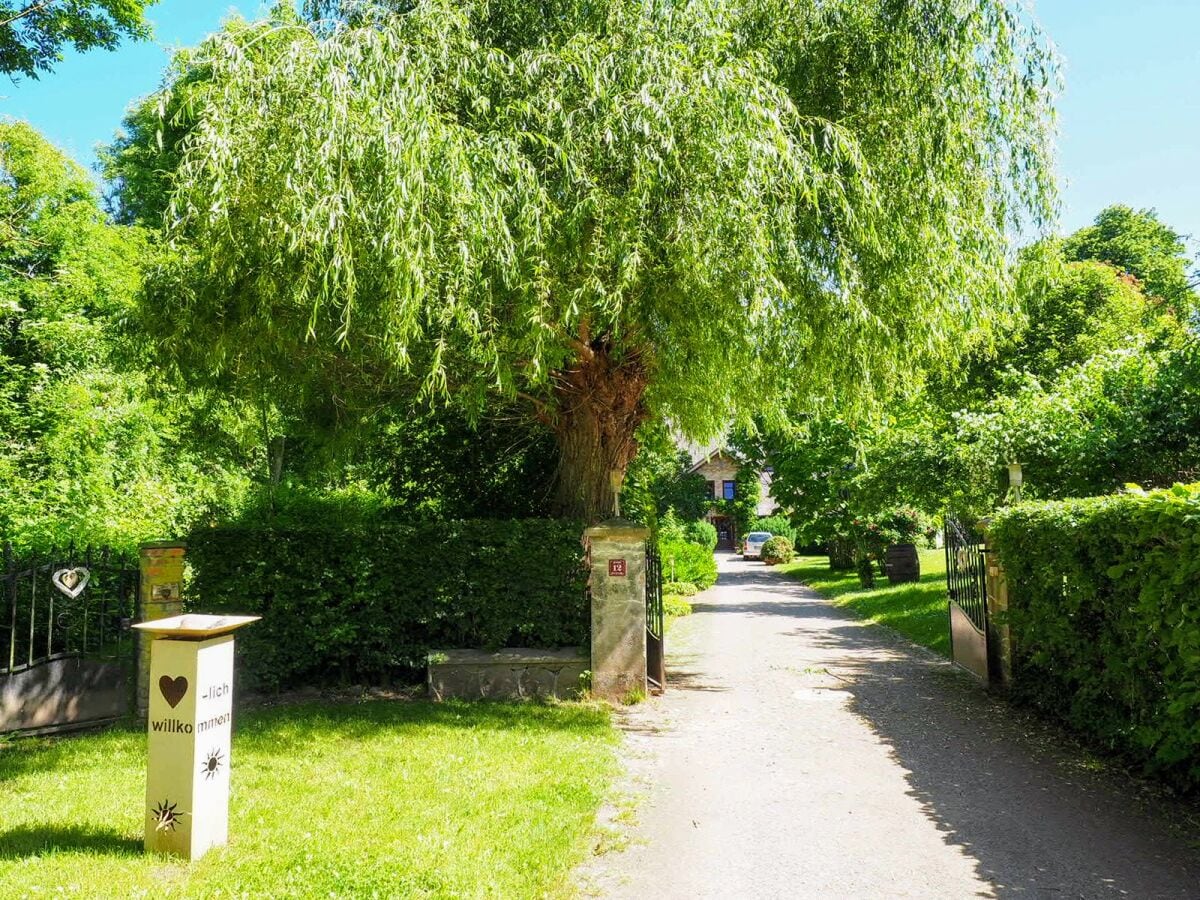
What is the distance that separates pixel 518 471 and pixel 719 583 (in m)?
18.5

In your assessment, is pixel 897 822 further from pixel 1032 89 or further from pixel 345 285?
pixel 1032 89

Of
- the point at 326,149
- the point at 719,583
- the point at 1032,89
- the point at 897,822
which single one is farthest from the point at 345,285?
the point at 719,583

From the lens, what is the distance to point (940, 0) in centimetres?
877

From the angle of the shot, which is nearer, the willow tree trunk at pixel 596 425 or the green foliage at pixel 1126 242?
the willow tree trunk at pixel 596 425

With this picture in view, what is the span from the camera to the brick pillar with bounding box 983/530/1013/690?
870 centimetres

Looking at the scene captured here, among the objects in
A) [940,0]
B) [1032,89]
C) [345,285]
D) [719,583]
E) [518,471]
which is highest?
[940,0]

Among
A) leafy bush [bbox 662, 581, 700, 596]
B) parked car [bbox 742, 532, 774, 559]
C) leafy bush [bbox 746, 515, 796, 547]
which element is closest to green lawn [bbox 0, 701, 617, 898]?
leafy bush [bbox 662, 581, 700, 596]

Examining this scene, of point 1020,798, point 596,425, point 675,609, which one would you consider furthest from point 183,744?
point 675,609

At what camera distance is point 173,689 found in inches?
170

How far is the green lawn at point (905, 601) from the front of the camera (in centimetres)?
1409

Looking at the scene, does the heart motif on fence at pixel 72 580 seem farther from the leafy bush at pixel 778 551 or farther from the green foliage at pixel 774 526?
the green foliage at pixel 774 526

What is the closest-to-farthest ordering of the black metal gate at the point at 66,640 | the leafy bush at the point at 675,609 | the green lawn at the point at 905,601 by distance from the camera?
1. the black metal gate at the point at 66,640
2. the green lawn at the point at 905,601
3. the leafy bush at the point at 675,609

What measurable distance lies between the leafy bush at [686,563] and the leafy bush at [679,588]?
0.48 meters

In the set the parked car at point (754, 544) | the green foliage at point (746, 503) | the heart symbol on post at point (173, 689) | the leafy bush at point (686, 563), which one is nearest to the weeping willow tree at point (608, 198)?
the heart symbol on post at point (173, 689)
